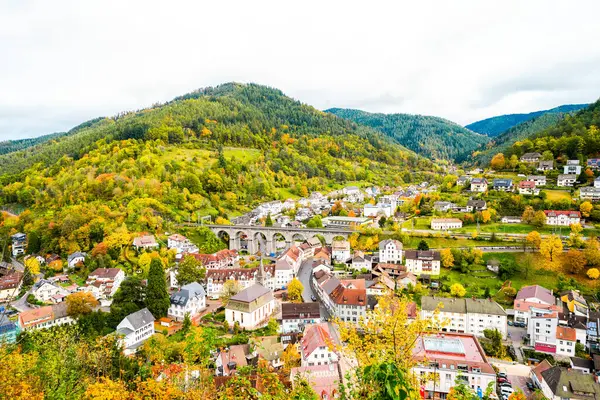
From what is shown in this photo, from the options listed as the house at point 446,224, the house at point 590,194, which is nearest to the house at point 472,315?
the house at point 446,224

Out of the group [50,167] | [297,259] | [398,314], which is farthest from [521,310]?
[50,167]

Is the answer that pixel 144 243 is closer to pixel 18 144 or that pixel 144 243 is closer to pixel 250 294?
pixel 250 294

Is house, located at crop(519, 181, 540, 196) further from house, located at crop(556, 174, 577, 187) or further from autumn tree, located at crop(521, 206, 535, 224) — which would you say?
autumn tree, located at crop(521, 206, 535, 224)

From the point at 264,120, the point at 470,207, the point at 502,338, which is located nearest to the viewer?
the point at 502,338

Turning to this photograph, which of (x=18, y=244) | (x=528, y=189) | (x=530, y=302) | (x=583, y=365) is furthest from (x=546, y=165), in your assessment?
(x=18, y=244)

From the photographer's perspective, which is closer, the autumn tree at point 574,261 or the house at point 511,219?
the autumn tree at point 574,261

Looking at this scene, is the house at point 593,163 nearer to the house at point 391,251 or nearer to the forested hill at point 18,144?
the house at point 391,251

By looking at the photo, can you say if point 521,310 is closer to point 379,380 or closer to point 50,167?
point 379,380
